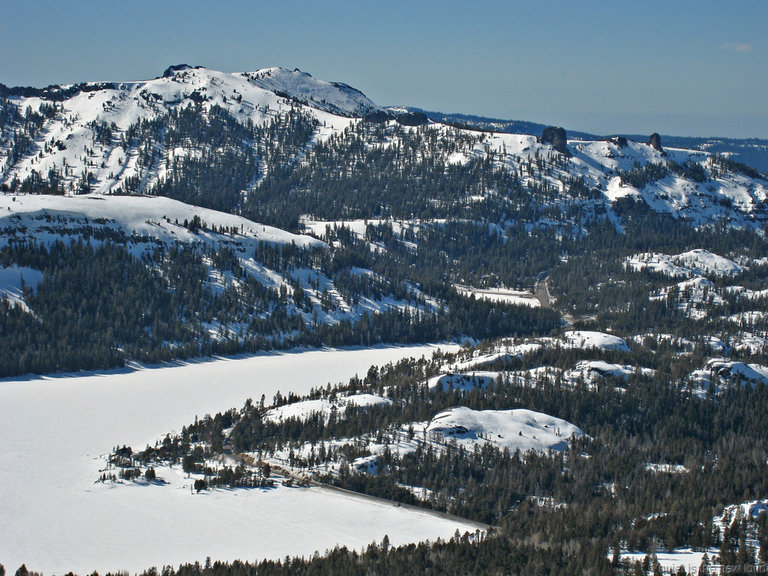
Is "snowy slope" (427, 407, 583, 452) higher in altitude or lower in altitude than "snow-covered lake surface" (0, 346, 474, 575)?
higher

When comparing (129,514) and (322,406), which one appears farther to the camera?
(322,406)

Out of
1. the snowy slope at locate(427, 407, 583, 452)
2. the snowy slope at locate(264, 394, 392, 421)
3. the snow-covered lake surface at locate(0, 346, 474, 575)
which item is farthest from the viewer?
the snowy slope at locate(264, 394, 392, 421)

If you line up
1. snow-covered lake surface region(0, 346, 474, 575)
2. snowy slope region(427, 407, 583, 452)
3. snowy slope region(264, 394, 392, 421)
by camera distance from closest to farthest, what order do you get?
snow-covered lake surface region(0, 346, 474, 575) → snowy slope region(427, 407, 583, 452) → snowy slope region(264, 394, 392, 421)

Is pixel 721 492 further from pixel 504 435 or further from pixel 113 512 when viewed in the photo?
pixel 113 512

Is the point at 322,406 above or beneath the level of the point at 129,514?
above

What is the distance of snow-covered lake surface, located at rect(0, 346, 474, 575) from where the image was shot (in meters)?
98.3

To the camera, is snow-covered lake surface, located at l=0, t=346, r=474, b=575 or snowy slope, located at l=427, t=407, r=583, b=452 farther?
snowy slope, located at l=427, t=407, r=583, b=452

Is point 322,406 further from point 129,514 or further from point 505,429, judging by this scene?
point 129,514

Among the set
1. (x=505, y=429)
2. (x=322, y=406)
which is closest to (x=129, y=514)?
(x=322, y=406)

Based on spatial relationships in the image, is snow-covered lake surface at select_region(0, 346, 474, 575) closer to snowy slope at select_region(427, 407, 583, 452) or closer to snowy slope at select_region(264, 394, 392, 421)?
snowy slope at select_region(264, 394, 392, 421)

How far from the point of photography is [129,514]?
108 meters

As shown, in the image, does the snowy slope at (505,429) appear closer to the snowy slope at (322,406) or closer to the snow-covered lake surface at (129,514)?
the snowy slope at (322,406)

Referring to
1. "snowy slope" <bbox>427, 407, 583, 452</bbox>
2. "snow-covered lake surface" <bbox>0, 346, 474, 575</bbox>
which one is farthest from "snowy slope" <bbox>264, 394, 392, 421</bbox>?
"snow-covered lake surface" <bbox>0, 346, 474, 575</bbox>

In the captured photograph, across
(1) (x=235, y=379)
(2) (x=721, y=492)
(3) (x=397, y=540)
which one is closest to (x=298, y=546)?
(3) (x=397, y=540)
